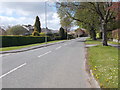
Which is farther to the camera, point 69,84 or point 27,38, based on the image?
point 27,38

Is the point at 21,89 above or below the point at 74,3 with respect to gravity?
below

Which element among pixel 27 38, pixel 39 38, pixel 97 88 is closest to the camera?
pixel 97 88

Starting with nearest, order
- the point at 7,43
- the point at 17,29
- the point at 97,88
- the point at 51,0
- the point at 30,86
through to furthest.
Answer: the point at 97,88
the point at 30,86
the point at 51,0
the point at 7,43
the point at 17,29

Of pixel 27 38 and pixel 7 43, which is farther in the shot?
pixel 27 38

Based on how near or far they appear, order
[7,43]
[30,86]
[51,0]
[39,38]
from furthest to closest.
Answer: [39,38], [7,43], [51,0], [30,86]

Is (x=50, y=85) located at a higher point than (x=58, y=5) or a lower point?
lower

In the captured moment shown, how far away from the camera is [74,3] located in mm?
21531

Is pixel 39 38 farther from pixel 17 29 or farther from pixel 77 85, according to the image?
pixel 77 85

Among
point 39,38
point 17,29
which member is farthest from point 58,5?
point 17,29

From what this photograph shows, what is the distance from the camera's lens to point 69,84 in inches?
220

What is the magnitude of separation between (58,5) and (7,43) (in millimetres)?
13089

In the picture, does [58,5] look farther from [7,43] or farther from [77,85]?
[77,85]

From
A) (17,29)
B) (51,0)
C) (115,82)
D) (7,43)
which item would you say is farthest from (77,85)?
(17,29)

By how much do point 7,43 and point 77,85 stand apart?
26.0 metres
